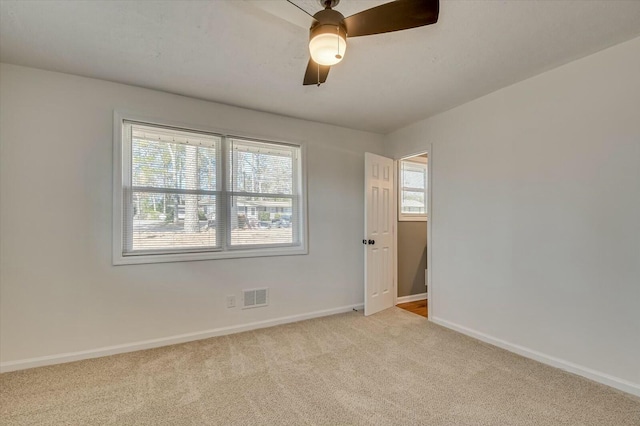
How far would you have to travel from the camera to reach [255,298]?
3.20 meters

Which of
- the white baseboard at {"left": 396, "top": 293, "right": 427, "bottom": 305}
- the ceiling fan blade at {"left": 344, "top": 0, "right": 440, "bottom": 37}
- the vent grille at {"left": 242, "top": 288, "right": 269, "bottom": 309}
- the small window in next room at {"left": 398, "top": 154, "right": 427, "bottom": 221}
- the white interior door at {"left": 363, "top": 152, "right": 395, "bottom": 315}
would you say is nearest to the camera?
the ceiling fan blade at {"left": 344, "top": 0, "right": 440, "bottom": 37}

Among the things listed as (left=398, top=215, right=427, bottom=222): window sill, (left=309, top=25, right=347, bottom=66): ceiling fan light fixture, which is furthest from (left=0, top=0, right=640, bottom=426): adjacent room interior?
(left=398, top=215, right=427, bottom=222): window sill

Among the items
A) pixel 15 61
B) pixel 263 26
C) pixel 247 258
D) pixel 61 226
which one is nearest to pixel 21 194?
pixel 61 226

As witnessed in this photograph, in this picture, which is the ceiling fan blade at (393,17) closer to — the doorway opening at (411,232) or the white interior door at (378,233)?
the white interior door at (378,233)

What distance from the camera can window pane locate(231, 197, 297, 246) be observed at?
3.19 metres

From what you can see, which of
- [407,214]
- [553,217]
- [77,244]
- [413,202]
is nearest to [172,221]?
[77,244]

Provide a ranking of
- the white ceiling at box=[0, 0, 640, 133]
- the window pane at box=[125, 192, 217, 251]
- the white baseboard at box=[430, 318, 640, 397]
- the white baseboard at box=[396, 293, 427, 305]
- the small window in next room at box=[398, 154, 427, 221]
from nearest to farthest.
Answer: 1. the white ceiling at box=[0, 0, 640, 133]
2. the white baseboard at box=[430, 318, 640, 397]
3. the window pane at box=[125, 192, 217, 251]
4. the white baseboard at box=[396, 293, 427, 305]
5. the small window in next room at box=[398, 154, 427, 221]

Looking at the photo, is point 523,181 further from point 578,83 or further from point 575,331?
point 575,331

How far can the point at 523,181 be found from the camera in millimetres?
2580

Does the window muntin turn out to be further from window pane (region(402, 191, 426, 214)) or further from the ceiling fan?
the ceiling fan

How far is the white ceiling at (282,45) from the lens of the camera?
1.72 m

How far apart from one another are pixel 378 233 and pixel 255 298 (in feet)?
5.57

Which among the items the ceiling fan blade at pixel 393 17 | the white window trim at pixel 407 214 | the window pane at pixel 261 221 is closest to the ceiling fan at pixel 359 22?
the ceiling fan blade at pixel 393 17

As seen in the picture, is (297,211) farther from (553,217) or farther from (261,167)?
(553,217)
